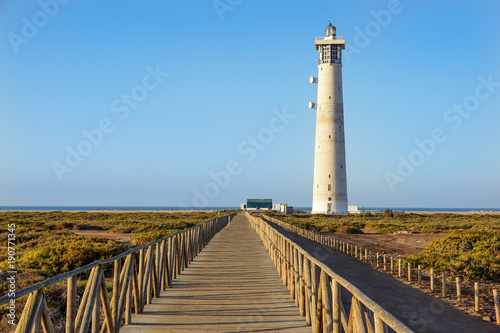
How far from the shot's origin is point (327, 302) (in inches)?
210

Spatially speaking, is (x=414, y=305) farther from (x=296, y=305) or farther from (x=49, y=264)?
(x=49, y=264)

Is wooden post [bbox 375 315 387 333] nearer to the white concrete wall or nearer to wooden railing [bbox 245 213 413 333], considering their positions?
wooden railing [bbox 245 213 413 333]

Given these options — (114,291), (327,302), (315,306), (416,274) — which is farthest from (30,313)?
(416,274)

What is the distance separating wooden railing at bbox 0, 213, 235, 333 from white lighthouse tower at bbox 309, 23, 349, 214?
41545mm

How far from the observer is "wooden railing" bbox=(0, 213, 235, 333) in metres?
3.53

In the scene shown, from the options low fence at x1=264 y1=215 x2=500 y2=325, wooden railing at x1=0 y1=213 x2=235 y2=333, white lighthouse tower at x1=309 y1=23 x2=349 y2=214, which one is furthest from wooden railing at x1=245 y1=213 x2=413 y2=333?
white lighthouse tower at x1=309 y1=23 x2=349 y2=214

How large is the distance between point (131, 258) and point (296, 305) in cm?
300

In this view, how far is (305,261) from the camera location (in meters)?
6.91

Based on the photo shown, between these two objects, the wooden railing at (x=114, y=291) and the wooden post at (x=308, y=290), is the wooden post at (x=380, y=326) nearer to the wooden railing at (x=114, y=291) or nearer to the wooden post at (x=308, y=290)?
Answer: the wooden railing at (x=114, y=291)

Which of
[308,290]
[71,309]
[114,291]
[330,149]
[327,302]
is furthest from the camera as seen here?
[330,149]

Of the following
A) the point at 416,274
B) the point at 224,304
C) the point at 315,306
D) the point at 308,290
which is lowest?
the point at 416,274

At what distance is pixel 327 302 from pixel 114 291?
2901mm

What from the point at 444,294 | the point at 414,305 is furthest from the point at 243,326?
the point at 444,294

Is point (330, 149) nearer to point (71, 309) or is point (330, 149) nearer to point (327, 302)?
point (327, 302)
